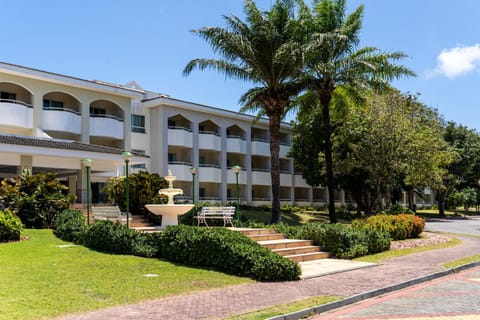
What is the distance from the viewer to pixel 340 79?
2414cm

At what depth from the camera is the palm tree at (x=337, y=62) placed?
2267 centimetres

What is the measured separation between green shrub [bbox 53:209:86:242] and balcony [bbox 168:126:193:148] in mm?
20191

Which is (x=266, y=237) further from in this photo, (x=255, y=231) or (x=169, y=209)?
(x=169, y=209)

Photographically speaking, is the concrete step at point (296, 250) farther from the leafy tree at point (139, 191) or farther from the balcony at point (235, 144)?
the balcony at point (235, 144)

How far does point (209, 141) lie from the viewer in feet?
137

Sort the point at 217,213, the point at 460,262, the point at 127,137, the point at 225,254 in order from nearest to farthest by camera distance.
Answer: the point at 225,254 < the point at 460,262 < the point at 217,213 < the point at 127,137

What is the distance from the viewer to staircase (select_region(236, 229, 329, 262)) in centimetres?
1478

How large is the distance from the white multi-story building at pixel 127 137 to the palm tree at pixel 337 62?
5829mm

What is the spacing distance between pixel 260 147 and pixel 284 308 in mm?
38533

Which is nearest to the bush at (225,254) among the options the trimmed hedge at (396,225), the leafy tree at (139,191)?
the leafy tree at (139,191)

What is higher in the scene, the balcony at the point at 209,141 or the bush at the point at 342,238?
the balcony at the point at 209,141

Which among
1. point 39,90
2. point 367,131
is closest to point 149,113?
point 39,90

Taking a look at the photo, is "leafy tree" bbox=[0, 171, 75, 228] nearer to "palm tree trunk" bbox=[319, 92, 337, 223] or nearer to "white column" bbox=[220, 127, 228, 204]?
"palm tree trunk" bbox=[319, 92, 337, 223]

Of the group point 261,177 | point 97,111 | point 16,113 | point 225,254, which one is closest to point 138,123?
point 97,111
